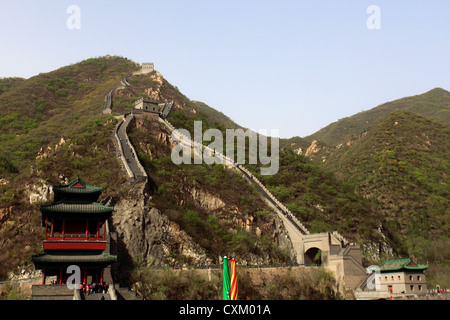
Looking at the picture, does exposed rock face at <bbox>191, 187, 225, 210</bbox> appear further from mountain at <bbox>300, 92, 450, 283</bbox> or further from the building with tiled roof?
mountain at <bbox>300, 92, 450, 283</bbox>

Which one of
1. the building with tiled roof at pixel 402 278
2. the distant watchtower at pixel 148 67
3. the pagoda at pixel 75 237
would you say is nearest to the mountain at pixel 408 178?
the building with tiled roof at pixel 402 278

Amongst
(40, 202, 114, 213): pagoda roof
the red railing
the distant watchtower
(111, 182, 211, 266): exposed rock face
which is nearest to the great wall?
(111, 182, 211, 266): exposed rock face

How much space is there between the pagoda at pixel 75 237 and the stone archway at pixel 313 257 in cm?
2864

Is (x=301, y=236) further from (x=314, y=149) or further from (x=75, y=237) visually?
(x=314, y=149)

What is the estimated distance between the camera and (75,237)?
4081cm


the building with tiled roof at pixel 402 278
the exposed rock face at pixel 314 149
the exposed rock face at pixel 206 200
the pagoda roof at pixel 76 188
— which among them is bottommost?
the building with tiled roof at pixel 402 278

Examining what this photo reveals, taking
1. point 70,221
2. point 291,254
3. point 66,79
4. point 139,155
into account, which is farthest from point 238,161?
point 66,79

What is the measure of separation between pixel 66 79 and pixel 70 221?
3942 inches

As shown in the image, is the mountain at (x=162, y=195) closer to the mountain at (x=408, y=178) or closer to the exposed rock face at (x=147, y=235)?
the exposed rock face at (x=147, y=235)

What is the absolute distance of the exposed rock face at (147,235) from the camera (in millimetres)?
52938

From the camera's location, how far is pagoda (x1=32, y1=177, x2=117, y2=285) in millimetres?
39375

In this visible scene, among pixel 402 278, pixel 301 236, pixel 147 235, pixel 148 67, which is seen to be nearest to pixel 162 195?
pixel 147 235

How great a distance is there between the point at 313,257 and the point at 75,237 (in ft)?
109

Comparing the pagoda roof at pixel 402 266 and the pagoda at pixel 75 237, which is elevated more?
the pagoda at pixel 75 237
